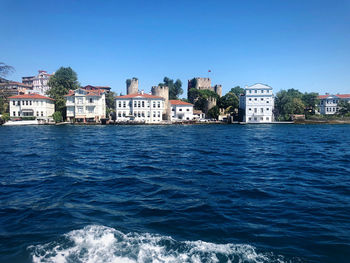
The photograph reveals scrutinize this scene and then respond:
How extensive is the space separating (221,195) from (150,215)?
115 inches

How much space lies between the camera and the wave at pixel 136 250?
4.79 m

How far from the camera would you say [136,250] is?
5.10 metres

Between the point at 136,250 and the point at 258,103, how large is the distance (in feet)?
238

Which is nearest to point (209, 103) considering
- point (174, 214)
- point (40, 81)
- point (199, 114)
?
point (199, 114)

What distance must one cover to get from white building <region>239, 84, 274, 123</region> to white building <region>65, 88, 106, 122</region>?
4141cm

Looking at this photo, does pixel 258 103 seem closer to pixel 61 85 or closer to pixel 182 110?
pixel 182 110

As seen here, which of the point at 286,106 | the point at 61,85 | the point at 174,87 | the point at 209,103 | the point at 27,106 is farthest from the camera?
the point at 174,87

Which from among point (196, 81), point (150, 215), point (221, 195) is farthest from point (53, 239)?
point (196, 81)

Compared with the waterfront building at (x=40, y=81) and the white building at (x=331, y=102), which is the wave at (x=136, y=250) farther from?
the waterfront building at (x=40, y=81)

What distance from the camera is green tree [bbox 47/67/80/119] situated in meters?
69.4

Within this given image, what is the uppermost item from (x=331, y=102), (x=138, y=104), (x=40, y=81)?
(x=40, y=81)

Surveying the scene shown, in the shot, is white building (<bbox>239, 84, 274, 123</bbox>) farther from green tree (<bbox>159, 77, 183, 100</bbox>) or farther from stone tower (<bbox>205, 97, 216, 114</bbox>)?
green tree (<bbox>159, 77, 183, 100</bbox>)

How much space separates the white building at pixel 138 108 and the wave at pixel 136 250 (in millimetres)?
62435

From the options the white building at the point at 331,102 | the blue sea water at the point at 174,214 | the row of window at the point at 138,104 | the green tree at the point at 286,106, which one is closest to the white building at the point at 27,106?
the row of window at the point at 138,104
